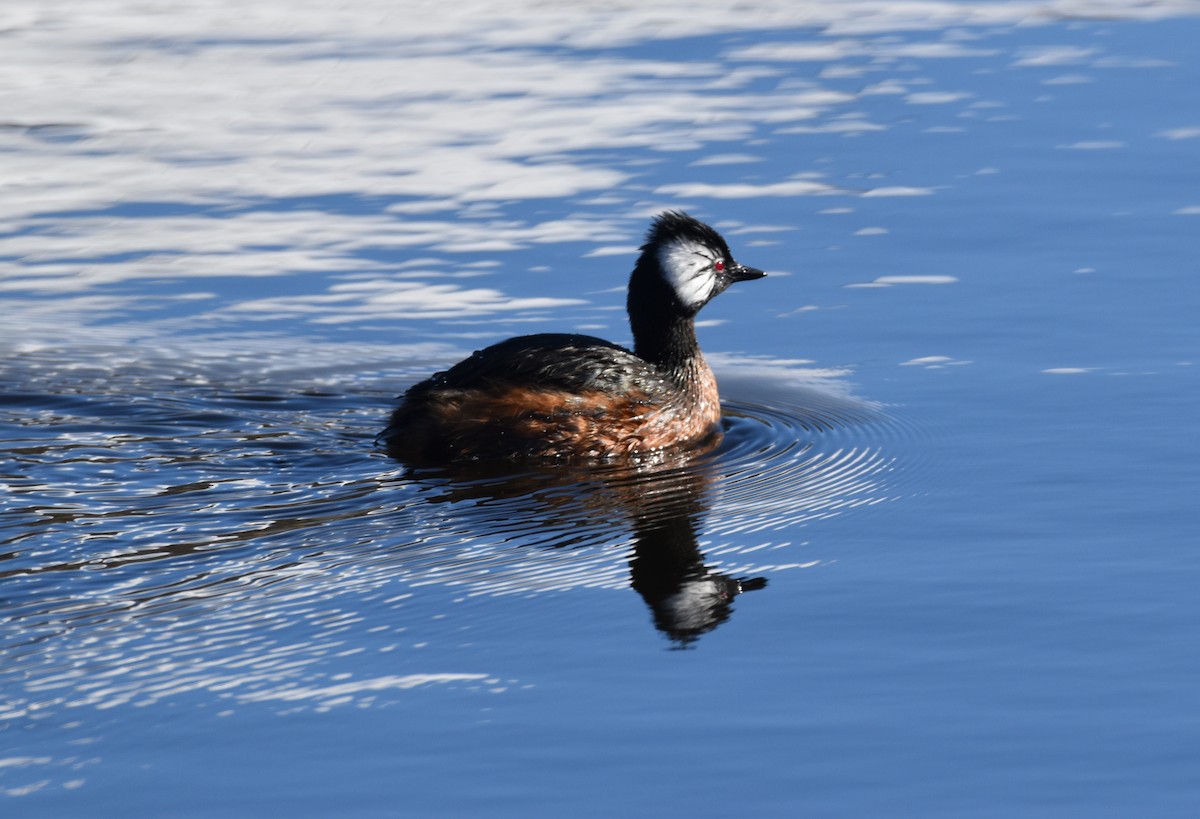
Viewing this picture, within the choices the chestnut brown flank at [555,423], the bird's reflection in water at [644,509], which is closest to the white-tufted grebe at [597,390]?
the chestnut brown flank at [555,423]

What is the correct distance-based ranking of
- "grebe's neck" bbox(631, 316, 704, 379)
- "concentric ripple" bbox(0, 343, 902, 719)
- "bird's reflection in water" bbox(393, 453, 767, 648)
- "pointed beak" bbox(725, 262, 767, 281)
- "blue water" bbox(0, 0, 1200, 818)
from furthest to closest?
"pointed beak" bbox(725, 262, 767, 281), "grebe's neck" bbox(631, 316, 704, 379), "bird's reflection in water" bbox(393, 453, 767, 648), "concentric ripple" bbox(0, 343, 902, 719), "blue water" bbox(0, 0, 1200, 818)

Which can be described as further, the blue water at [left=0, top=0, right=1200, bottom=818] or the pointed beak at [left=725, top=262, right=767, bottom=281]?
the pointed beak at [left=725, top=262, right=767, bottom=281]

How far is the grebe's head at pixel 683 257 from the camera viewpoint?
11359 millimetres

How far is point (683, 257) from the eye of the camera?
11422 millimetres

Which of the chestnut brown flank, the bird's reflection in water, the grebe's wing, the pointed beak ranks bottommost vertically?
the bird's reflection in water

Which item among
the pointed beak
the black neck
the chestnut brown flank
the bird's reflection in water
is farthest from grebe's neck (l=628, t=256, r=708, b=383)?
the bird's reflection in water

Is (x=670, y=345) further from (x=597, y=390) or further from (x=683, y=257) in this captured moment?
(x=597, y=390)

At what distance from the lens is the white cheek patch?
11375 millimetres

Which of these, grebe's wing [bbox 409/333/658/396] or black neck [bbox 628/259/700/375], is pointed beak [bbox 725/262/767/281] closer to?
black neck [bbox 628/259/700/375]

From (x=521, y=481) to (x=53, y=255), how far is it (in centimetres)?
530

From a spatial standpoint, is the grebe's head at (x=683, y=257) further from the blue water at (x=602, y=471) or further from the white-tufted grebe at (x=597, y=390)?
the blue water at (x=602, y=471)

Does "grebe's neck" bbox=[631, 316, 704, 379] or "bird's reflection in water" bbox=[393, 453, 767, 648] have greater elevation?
"grebe's neck" bbox=[631, 316, 704, 379]

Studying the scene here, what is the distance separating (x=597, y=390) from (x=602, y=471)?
22.3 inches

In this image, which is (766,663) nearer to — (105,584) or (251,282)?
(105,584)
